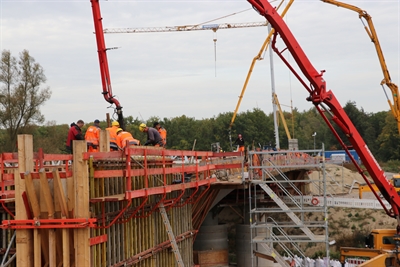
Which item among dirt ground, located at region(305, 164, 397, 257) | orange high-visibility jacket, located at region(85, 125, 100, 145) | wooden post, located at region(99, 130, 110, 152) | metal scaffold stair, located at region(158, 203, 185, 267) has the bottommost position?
dirt ground, located at region(305, 164, 397, 257)

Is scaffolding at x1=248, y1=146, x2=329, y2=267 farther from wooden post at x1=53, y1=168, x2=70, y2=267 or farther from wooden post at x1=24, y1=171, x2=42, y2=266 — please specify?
wooden post at x1=24, y1=171, x2=42, y2=266

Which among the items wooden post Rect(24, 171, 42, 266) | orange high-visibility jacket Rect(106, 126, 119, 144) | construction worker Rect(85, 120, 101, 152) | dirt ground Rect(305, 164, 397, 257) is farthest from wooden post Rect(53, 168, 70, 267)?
dirt ground Rect(305, 164, 397, 257)

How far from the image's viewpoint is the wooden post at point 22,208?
13.5 meters

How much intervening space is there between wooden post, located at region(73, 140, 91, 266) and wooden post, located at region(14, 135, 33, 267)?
106 centimetres

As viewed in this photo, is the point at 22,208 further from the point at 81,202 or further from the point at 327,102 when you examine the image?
the point at 327,102

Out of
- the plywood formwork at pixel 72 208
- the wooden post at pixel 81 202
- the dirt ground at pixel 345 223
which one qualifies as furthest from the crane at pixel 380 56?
the wooden post at pixel 81 202

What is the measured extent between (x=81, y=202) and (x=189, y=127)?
249ft

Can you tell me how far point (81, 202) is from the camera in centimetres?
1332

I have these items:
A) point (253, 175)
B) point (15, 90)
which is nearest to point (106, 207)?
point (253, 175)

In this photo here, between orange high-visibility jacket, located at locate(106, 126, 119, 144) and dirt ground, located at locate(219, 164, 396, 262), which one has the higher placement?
orange high-visibility jacket, located at locate(106, 126, 119, 144)

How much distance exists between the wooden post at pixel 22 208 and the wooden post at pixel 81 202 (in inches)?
41.5

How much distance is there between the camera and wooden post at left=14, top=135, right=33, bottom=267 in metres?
13.5

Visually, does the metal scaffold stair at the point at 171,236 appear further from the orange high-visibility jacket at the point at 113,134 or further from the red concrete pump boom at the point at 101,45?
the red concrete pump boom at the point at 101,45

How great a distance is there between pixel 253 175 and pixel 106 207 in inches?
559
